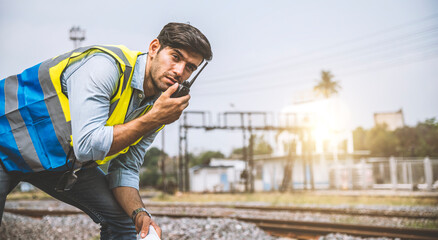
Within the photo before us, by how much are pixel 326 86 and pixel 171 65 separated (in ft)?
211

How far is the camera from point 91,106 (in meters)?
1.49

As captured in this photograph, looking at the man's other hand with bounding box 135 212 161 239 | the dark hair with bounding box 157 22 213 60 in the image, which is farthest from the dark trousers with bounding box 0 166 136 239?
the dark hair with bounding box 157 22 213 60

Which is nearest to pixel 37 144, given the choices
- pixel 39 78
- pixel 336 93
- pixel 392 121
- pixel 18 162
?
pixel 18 162

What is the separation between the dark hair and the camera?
172 centimetres

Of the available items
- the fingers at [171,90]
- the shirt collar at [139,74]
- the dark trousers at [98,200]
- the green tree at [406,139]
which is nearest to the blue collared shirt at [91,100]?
the shirt collar at [139,74]

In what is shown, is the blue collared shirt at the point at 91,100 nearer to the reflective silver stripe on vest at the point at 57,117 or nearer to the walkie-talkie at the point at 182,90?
the reflective silver stripe on vest at the point at 57,117

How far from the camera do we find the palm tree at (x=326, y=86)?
205 ft

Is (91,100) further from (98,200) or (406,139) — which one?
(406,139)

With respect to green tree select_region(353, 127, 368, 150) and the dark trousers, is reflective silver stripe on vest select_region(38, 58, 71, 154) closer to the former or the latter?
the dark trousers

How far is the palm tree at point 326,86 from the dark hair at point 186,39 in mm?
62843

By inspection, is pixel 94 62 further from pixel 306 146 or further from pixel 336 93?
pixel 336 93

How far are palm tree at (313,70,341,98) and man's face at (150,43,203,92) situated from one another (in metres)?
62.9

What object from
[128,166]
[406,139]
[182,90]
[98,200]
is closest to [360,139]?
[406,139]

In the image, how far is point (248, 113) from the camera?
26.4 meters
